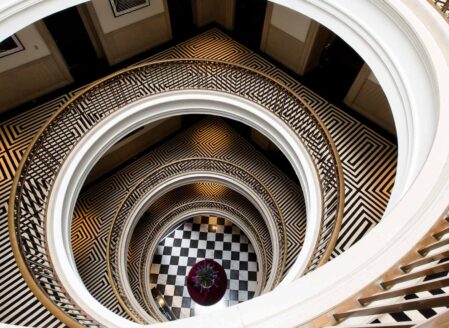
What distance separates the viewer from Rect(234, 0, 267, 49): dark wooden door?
29.7 ft

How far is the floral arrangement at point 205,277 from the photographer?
10.6 metres

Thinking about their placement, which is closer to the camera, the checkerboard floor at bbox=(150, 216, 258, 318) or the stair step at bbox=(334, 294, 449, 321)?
the stair step at bbox=(334, 294, 449, 321)

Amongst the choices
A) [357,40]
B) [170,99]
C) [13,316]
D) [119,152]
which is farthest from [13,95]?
[357,40]

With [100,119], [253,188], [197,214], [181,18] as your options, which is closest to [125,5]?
[181,18]

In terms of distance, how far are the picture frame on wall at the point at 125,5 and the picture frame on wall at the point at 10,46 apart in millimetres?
2452

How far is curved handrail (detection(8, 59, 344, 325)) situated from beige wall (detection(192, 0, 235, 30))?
289 cm

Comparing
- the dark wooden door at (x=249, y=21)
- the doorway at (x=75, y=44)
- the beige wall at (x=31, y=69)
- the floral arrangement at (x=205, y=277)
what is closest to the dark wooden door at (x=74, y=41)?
the doorway at (x=75, y=44)

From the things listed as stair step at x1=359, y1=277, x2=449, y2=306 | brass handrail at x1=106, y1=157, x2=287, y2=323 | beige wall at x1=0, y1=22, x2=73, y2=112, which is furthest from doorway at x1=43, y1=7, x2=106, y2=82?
stair step at x1=359, y1=277, x2=449, y2=306

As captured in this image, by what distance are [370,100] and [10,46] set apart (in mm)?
8616

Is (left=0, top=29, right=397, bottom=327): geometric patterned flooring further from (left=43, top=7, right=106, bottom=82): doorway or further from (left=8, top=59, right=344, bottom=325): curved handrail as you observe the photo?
(left=43, top=7, right=106, bottom=82): doorway

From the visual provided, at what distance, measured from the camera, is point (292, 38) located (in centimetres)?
811

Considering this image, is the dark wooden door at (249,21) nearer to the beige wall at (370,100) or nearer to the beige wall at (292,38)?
the beige wall at (292,38)

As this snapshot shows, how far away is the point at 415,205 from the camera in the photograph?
221 centimetres

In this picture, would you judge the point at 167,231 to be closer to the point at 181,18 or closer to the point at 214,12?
the point at 181,18
